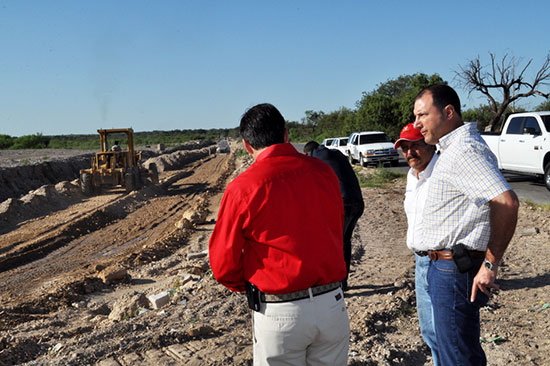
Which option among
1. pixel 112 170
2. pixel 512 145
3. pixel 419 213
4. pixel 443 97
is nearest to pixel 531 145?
pixel 512 145

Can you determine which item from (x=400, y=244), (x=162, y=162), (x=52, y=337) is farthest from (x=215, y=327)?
(x=162, y=162)

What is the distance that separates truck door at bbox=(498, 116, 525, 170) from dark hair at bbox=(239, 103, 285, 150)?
41.3 ft

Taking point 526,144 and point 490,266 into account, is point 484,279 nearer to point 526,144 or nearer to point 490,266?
point 490,266

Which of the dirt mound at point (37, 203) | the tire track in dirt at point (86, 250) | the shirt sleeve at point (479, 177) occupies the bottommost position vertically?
the tire track in dirt at point (86, 250)

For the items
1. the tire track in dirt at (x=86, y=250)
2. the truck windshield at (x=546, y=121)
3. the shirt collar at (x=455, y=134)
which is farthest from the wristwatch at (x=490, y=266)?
the truck windshield at (x=546, y=121)

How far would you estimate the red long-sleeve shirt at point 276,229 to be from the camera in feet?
7.73

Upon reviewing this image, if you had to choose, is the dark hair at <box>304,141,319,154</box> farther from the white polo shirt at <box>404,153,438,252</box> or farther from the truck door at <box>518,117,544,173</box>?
the truck door at <box>518,117,544,173</box>

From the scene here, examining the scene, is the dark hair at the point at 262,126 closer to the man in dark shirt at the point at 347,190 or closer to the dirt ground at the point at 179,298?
the dirt ground at the point at 179,298

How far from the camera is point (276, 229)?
7.77 feet

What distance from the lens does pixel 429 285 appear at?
284 cm

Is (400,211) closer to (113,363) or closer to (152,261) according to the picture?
(152,261)

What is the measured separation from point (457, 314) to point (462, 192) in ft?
2.21

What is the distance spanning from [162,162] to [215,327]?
32526 mm

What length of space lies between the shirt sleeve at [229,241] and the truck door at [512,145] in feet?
42.1
